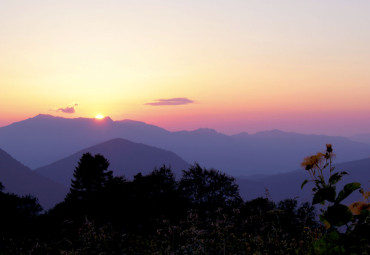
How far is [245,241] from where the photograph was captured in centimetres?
827

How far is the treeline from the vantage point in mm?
7816

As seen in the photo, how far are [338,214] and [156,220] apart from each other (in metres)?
6.04

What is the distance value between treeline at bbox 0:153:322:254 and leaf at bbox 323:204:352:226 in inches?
119

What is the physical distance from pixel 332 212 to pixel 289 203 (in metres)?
73.1

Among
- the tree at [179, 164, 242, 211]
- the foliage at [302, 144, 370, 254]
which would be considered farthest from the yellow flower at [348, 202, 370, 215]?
the tree at [179, 164, 242, 211]

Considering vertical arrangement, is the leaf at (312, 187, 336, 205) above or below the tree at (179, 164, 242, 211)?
above

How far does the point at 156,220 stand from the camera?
30.0ft

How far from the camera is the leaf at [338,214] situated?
355 cm

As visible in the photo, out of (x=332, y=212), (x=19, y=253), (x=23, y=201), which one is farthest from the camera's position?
(x=23, y=201)

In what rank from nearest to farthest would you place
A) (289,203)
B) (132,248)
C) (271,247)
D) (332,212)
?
(332,212), (271,247), (132,248), (289,203)

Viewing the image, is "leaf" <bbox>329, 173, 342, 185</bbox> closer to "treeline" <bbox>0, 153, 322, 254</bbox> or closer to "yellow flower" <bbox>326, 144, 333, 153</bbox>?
"yellow flower" <bbox>326, 144, 333, 153</bbox>

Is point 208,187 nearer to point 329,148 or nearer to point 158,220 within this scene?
point 158,220

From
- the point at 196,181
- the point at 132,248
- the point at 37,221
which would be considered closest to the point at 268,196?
the point at 132,248

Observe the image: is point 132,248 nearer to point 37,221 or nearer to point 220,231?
point 220,231
